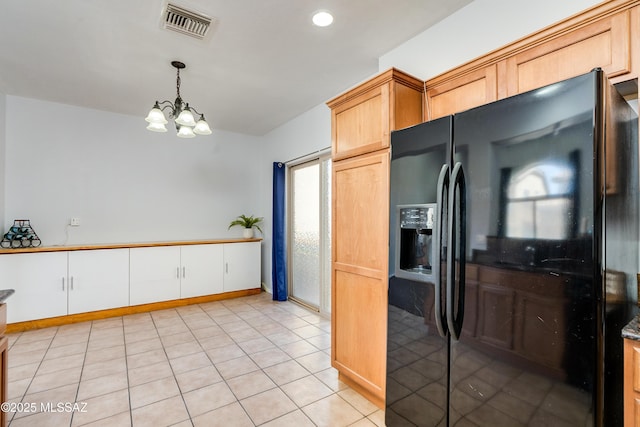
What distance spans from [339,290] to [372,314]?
38 centimetres

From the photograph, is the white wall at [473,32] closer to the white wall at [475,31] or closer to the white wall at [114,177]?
the white wall at [475,31]

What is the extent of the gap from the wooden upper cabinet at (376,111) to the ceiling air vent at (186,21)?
1140 millimetres

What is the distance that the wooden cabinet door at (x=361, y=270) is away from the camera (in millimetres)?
2041

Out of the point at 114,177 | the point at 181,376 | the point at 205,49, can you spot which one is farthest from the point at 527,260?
the point at 114,177

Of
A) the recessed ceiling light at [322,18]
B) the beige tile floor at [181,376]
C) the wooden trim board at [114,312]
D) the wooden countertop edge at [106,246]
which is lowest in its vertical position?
the beige tile floor at [181,376]

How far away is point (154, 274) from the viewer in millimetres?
4238

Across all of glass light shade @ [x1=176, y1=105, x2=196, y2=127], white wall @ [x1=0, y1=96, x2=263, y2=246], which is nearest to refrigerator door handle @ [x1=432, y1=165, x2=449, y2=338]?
glass light shade @ [x1=176, y1=105, x2=196, y2=127]

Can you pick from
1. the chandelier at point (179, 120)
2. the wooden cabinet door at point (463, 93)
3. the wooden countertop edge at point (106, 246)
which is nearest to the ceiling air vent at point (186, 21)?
the chandelier at point (179, 120)

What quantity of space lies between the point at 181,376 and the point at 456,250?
2371 mm

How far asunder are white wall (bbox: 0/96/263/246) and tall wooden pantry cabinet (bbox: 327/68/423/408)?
329 centimetres

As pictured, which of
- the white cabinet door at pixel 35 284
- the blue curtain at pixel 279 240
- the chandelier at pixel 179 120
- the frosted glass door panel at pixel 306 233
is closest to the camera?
the chandelier at pixel 179 120

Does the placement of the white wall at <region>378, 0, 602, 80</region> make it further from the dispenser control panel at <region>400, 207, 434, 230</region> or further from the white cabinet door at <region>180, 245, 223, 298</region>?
the white cabinet door at <region>180, 245, 223, 298</region>

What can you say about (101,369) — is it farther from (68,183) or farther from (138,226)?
(68,183)

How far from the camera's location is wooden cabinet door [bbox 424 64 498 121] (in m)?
1.79
